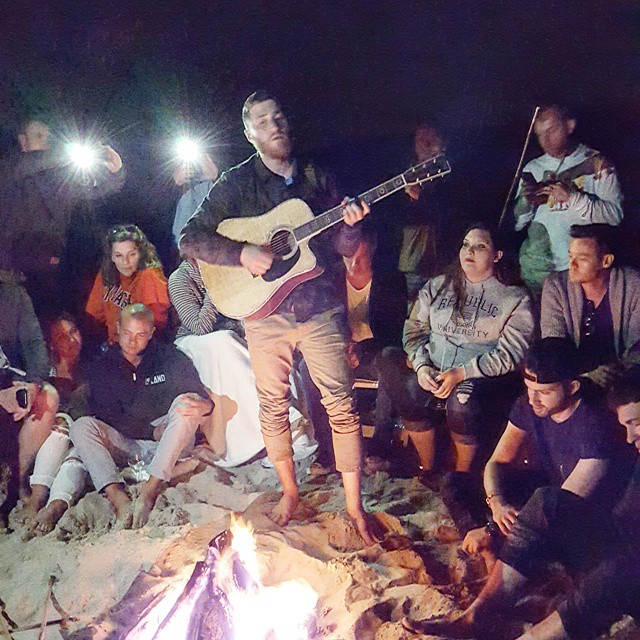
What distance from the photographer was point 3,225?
454 cm

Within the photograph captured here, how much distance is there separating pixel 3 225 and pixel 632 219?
4.05 metres

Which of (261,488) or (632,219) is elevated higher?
(632,219)

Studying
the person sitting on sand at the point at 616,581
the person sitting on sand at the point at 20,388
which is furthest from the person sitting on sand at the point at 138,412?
the person sitting on sand at the point at 616,581

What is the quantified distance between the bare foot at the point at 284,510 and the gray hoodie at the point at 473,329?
1237 millimetres

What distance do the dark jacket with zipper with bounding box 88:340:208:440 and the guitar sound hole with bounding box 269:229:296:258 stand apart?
3.65 feet

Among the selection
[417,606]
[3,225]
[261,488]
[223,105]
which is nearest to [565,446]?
[417,606]

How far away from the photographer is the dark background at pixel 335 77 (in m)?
3.73

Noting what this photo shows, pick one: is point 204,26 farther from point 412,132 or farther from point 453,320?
point 453,320

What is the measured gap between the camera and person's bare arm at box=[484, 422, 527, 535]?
12.5 feet

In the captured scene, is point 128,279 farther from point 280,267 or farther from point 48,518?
point 48,518

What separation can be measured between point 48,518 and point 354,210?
3.05 m

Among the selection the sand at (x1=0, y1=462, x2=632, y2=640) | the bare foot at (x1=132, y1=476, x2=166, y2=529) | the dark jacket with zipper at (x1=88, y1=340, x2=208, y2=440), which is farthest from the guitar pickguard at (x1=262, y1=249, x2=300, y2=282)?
the bare foot at (x1=132, y1=476, x2=166, y2=529)

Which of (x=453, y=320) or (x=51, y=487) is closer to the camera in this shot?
(x=453, y=320)

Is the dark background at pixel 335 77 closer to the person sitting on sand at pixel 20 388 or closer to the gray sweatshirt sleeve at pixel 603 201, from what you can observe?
the gray sweatshirt sleeve at pixel 603 201
